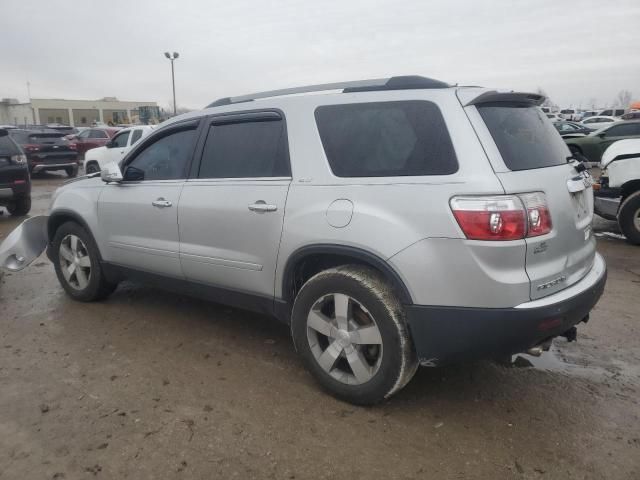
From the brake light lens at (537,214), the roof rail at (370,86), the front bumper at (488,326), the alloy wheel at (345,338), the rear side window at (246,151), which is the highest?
the roof rail at (370,86)

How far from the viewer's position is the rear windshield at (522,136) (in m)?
2.74

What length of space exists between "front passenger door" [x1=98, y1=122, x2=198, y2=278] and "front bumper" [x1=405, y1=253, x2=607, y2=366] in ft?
6.88

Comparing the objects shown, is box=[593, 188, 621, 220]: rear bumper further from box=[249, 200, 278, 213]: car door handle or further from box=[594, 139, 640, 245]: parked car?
box=[249, 200, 278, 213]: car door handle

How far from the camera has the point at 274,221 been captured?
325 centimetres

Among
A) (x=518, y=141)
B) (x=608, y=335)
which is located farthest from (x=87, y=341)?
(x=608, y=335)

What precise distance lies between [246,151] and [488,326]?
2.00 metres

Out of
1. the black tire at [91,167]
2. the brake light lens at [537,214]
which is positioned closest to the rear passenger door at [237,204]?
the brake light lens at [537,214]

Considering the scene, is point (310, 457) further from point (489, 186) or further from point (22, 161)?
point (22, 161)

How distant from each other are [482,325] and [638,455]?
1048 mm

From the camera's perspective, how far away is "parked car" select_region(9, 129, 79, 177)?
16.4m

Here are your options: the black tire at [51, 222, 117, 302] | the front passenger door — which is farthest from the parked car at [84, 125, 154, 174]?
the front passenger door

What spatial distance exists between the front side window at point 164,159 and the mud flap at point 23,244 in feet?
4.63

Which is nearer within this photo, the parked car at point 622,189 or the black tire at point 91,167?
the parked car at point 622,189

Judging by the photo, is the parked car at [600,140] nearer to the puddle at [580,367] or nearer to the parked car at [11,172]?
the puddle at [580,367]
